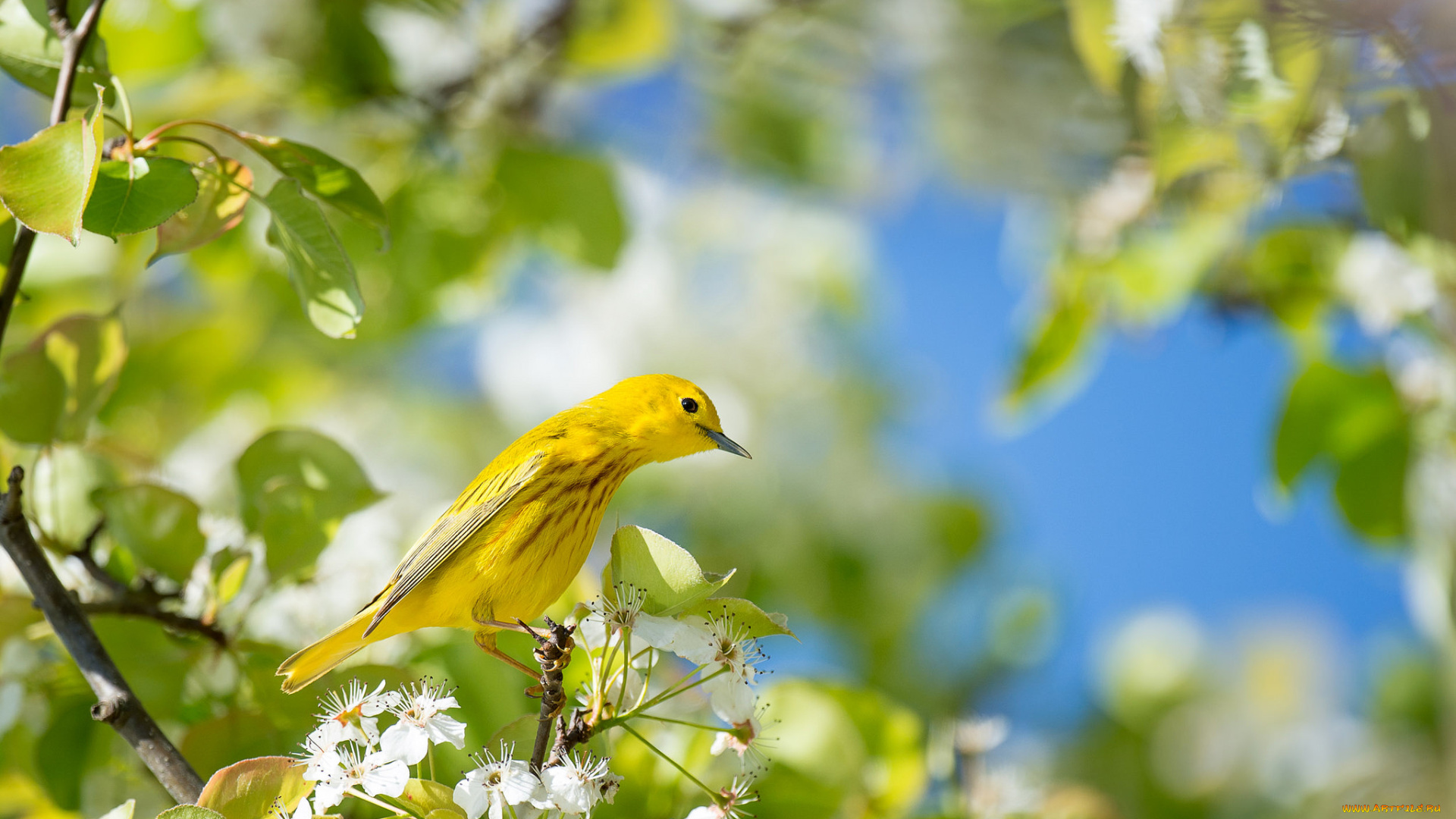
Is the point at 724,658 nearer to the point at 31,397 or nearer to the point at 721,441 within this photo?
the point at 721,441

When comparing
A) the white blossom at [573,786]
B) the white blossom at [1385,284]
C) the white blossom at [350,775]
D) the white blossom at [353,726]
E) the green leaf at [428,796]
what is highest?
the white blossom at [1385,284]

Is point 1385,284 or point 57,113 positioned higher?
point 1385,284

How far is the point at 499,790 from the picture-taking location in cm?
48

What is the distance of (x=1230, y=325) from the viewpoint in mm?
→ 1312

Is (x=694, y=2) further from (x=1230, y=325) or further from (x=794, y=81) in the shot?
(x=1230, y=325)

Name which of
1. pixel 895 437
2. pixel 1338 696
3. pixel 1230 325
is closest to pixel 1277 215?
pixel 1230 325

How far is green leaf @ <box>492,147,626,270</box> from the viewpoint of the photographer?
120 cm

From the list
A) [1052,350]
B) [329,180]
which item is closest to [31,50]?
[329,180]

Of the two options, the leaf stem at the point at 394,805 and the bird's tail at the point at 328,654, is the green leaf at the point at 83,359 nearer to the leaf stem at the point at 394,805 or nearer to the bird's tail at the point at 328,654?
the bird's tail at the point at 328,654

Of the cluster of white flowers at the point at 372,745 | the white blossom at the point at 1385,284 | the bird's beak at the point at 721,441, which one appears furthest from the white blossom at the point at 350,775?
the white blossom at the point at 1385,284

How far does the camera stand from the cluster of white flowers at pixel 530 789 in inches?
18.7

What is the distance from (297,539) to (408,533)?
39cm

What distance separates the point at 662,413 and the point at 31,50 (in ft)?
1.51

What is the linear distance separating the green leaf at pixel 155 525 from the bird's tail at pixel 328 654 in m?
0.15
